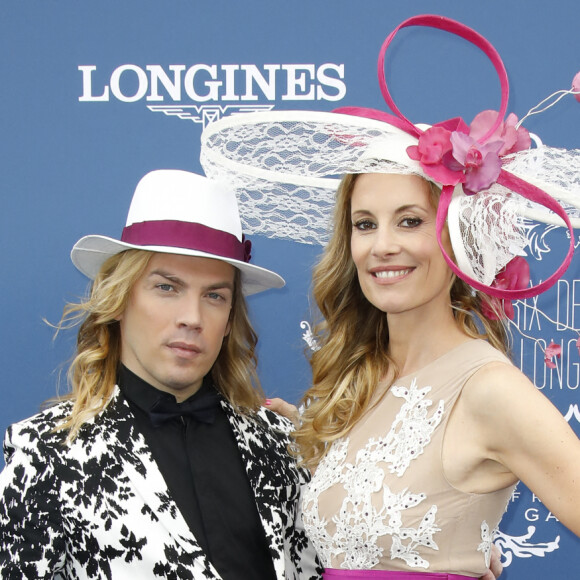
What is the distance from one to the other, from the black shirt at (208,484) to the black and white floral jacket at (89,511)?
7 centimetres

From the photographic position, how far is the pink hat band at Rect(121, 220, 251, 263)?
1981 millimetres

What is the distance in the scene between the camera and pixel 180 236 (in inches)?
78.4

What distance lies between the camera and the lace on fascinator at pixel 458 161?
1.68 metres

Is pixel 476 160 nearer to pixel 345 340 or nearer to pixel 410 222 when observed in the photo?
pixel 410 222

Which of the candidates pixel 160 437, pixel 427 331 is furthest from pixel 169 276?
pixel 427 331

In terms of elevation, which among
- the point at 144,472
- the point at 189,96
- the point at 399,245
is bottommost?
the point at 144,472

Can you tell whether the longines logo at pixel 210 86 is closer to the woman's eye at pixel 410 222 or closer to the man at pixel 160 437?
the man at pixel 160 437

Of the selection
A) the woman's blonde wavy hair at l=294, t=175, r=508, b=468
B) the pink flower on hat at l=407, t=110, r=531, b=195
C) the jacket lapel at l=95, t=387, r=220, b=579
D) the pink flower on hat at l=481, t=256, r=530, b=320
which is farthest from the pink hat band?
the pink flower on hat at l=481, t=256, r=530, b=320

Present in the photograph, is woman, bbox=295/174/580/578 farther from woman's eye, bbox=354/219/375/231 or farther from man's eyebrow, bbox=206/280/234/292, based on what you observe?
man's eyebrow, bbox=206/280/234/292

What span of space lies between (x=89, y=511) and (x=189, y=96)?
1463mm

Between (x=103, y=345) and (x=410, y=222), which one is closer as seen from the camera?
(x=410, y=222)

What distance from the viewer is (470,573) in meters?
1.75

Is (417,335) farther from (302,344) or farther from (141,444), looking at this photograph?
(302,344)

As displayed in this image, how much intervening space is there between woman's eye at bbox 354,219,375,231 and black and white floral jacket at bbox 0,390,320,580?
0.71m
